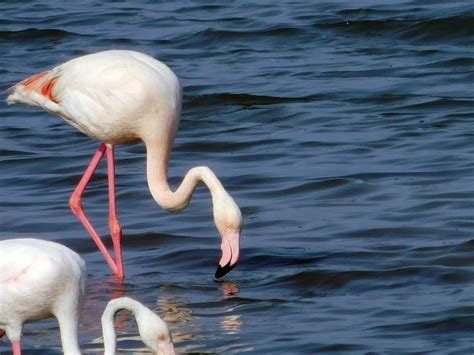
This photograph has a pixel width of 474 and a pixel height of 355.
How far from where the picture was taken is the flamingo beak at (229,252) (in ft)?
27.9

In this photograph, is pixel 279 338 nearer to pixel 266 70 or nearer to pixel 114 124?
pixel 114 124

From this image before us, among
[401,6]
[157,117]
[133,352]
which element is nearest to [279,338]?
[133,352]

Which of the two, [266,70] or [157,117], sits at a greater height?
[157,117]

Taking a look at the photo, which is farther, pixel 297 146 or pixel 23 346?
pixel 297 146

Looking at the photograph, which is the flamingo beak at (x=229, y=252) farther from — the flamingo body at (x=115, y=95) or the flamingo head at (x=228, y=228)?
the flamingo body at (x=115, y=95)

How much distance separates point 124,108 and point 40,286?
2.60 metres

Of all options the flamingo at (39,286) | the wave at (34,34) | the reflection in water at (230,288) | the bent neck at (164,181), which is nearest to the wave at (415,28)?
the wave at (34,34)

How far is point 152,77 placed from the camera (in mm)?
9172

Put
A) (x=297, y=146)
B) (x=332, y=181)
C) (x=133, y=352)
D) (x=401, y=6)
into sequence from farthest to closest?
(x=401, y=6), (x=297, y=146), (x=332, y=181), (x=133, y=352)

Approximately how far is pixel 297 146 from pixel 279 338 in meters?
4.47

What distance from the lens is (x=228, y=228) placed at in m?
8.47

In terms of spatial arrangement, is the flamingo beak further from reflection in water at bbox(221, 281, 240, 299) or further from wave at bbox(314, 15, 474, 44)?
wave at bbox(314, 15, 474, 44)

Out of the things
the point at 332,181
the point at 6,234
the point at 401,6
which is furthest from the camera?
the point at 401,6

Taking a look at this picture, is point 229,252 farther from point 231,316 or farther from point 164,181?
point 164,181
